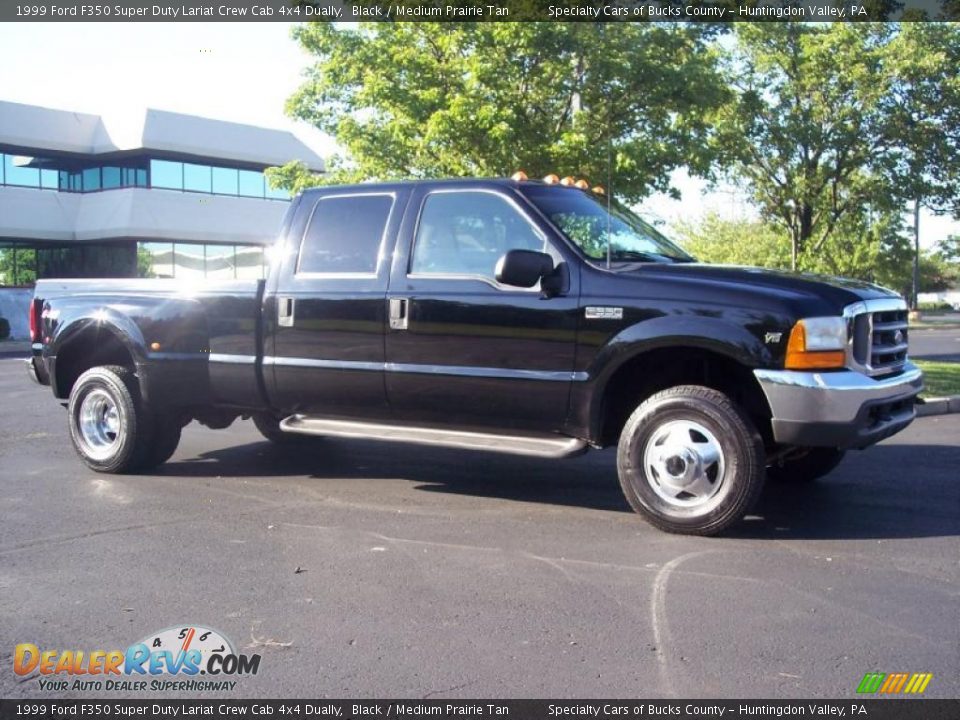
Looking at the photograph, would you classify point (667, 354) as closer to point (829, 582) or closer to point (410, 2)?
point (829, 582)

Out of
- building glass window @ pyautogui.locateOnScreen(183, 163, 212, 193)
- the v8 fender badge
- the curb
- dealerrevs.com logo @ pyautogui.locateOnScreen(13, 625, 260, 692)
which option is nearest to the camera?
dealerrevs.com logo @ pyautogui.locateOnScreen(13, 625, 260, 692)

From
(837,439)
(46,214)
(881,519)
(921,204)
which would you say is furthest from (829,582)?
(46,214)

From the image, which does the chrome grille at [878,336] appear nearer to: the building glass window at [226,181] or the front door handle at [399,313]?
the front door handle at [399,313]

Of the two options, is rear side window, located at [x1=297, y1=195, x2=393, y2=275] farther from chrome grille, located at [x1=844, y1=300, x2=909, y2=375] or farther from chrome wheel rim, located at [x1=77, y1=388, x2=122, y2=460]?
chrome grille, located at [x1=844, y1=300, x2=909, y2=375]

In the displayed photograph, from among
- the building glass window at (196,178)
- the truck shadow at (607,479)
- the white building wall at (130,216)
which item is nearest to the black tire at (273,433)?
the truck shadow at (607,479)

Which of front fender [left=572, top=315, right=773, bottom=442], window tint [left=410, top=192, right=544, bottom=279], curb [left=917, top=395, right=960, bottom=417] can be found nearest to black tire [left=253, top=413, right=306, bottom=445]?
window tint [left=410, top=192, right=544, bottom=279]

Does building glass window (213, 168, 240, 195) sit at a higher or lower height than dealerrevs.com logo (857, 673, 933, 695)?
higher

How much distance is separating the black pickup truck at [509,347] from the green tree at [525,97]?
22.8ft

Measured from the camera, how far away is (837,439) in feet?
17.3

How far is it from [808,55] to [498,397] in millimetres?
17838

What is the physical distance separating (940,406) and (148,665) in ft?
31.7

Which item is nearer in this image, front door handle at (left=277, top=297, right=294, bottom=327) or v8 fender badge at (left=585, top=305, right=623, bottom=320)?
v8 fender badge at (left=585, top=305, right=623, bottom=320)

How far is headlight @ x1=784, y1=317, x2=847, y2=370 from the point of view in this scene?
525 cm

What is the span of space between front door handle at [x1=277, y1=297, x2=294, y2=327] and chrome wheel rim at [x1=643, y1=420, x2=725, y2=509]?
8.69 feet
